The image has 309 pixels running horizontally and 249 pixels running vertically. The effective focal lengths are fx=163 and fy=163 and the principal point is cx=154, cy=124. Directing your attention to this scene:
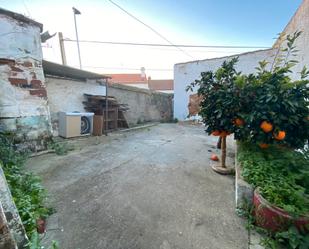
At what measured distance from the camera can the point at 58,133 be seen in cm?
508

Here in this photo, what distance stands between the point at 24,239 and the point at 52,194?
947mm

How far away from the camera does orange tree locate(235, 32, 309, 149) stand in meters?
1.95

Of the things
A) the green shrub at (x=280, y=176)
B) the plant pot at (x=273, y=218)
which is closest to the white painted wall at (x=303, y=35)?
the green shrub at (x=280, y=176)

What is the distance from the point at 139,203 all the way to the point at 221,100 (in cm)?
175

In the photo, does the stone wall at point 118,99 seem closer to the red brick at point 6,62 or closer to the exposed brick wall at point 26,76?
the exposed brick wall at point 26,76

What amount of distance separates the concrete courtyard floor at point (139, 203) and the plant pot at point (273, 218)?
20 cm

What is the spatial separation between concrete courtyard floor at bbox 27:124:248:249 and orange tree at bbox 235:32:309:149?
0.89 m

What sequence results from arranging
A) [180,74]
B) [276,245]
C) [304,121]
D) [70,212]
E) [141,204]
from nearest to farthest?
[276,245]
[70,212]
[141,204]
[304,121]
[180,74]

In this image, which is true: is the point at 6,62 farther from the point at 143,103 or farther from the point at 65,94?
the point at 143,103

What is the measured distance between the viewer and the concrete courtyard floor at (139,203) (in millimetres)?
1374

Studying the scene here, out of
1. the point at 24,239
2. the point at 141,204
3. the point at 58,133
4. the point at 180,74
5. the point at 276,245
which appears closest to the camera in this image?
the point at 24,239

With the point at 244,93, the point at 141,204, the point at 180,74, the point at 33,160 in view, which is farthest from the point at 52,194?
the point at 180,74

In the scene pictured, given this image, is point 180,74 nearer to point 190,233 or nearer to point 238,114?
point 238,114

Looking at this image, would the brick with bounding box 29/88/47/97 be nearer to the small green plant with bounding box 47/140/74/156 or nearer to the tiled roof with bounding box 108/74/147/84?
the small green plant with bounding box 47/140/74/156
